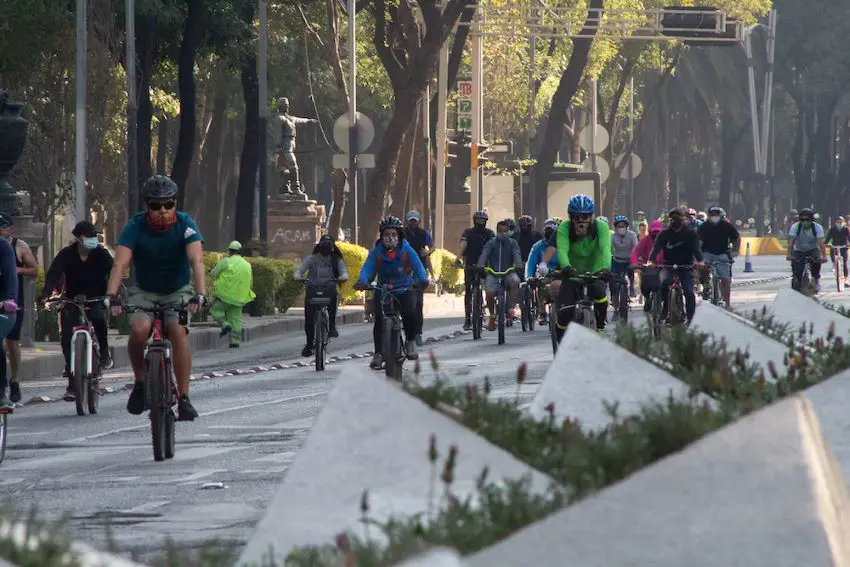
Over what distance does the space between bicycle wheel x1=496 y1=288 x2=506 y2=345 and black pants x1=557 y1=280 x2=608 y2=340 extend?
27.1ft

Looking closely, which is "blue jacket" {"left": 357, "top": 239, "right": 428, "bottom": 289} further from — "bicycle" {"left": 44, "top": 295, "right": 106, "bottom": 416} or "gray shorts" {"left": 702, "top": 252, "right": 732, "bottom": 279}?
"gray shorts" {"left": 702, "top": 252, "right": 732, "bottom": 279}

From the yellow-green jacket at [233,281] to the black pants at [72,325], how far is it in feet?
32.6

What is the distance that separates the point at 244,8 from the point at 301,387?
65.6 ft

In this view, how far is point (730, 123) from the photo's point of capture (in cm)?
9425

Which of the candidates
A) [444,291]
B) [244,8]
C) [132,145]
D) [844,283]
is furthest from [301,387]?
[844,283]

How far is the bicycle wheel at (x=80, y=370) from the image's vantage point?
→ 1758 centimetres

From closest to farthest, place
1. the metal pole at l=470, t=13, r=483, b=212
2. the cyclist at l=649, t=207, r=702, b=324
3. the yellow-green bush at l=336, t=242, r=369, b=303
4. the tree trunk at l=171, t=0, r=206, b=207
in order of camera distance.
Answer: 1. the cyclist at l=649, t=207, r=702, b=324
2. the tree trunk at l=171, t=0, r=206, b=207
3. the yellow-green bush at l=336, t=242, r=369, b=303
4. the metal pole at l=470, t=13, r=483, b=212

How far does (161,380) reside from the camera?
13109 millimetres

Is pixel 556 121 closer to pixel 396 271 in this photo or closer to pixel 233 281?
pixel 233 281

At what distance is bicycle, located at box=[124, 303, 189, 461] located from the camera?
13078mm

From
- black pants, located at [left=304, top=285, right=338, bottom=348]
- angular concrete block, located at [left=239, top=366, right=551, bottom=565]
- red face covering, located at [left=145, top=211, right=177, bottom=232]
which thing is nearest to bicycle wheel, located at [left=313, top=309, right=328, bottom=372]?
black pants, located at [left=304, top=285, right=338, bottom=348]

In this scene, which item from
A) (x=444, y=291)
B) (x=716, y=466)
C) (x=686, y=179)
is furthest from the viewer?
(x=686, y=179)

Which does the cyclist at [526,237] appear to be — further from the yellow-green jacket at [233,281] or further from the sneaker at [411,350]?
the sneaker at [411,350]

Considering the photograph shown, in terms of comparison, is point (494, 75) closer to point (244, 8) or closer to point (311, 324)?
point (244, 8)
